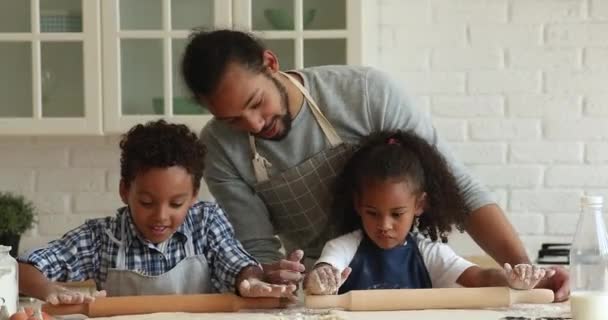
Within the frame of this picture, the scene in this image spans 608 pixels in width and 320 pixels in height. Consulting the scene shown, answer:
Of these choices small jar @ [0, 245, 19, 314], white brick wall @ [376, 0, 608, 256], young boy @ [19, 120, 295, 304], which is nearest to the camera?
small jar @ [0, 245, 19, 314]

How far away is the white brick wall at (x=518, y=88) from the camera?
2.94 m

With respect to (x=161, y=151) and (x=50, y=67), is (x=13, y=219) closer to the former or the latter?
(x=50, y=67)

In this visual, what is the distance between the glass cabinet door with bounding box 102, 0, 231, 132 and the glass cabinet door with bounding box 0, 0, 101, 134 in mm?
43

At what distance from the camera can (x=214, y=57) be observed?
1804 millimetres

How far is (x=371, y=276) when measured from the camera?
5.95 ft

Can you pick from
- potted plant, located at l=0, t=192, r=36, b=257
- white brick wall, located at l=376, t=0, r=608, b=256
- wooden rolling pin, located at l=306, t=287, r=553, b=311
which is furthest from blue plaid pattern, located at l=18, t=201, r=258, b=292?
white brick wall, located at l=376, t=0, r=608, b=256

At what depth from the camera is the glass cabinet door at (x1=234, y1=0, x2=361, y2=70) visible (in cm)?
277

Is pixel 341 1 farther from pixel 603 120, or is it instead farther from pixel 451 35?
pixel 603 120

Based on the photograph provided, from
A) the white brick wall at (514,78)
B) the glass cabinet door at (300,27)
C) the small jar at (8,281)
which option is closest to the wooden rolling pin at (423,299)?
the small jar at (8,281)

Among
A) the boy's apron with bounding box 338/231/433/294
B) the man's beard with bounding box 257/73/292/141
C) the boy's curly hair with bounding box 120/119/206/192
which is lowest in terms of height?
the boy's apron with bounding box 338/231/433/294

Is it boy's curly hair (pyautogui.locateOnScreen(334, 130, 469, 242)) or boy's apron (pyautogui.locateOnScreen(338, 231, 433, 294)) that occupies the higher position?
boy's curly hair (pyautogui.locateOnScreen(334, 130, 469, 242))

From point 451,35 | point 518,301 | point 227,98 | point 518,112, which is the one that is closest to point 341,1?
point 451,35

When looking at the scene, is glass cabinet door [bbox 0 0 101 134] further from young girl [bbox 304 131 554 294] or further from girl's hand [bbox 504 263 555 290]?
girl's hand [bbox 504 263 555 290]

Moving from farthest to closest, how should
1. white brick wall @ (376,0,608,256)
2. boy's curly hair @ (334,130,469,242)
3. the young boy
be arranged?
1. white brick wall @ (376,0,608,256)
2. boy's curly hair @ (334,130,469,242)
3. the young boy
